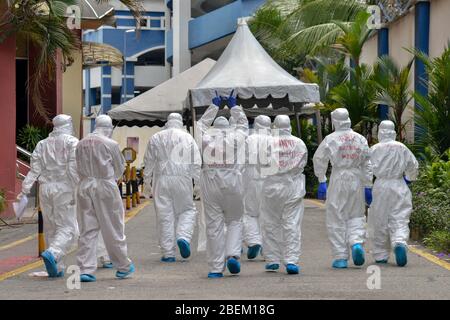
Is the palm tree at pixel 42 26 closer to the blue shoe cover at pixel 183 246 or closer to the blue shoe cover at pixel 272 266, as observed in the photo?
the blue shoe cover at pixel 183 246

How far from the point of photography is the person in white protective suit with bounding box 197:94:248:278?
37.8 ft

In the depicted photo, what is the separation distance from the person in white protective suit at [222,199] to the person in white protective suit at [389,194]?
2028 mm

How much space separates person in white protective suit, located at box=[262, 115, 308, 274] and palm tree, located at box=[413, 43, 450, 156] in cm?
648

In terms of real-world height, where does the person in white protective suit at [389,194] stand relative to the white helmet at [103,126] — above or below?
below

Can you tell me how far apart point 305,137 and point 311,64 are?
581 centimetres

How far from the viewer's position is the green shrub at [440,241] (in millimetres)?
13828

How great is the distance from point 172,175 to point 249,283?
3.50 metres

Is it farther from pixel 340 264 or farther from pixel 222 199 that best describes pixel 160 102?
pixel 222 199

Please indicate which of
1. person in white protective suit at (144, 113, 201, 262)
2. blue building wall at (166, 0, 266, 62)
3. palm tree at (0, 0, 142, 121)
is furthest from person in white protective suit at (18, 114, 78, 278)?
blue building wall at (166, 0, 266, 62)

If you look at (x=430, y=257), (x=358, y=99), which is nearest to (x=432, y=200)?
(x=430, y=257)

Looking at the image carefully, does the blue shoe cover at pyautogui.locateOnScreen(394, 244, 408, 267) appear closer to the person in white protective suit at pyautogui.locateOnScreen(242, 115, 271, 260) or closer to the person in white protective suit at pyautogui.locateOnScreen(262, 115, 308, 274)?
the person in white protective suit at pyautogui.locateOnScreen(262, 115, 308, 274)

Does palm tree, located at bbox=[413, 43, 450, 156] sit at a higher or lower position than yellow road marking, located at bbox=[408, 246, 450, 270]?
higher

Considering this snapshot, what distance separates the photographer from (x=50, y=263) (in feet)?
37.3

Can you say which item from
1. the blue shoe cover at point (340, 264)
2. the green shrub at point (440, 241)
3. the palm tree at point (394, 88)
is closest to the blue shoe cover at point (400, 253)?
the blue shoe cover at point (340, 264)
